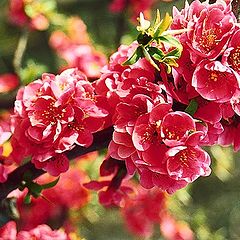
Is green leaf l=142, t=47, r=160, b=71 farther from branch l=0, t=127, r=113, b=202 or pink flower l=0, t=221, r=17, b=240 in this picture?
pink flower l=0, t=221, r=17, b=240

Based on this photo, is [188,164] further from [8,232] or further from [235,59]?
[8,232]

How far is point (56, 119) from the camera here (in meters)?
0.62

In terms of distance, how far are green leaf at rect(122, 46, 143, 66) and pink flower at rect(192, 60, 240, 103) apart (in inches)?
2.0

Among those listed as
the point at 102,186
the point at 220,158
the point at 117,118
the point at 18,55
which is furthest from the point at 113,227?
the point at 117,118

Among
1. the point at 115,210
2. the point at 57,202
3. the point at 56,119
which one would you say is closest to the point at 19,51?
the point at 57,202

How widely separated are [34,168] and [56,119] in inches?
3.3

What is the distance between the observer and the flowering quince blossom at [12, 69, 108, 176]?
61 centimetres

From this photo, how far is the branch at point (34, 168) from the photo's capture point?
63 cm

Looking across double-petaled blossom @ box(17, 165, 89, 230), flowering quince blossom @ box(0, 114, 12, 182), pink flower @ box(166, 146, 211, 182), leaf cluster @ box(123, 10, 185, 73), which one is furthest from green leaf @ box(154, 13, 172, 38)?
double-petaled blossom @ box(17, 165, 89, 230)

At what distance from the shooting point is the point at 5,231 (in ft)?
2.37

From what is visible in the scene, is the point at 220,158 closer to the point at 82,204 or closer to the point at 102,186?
the point at 82,204

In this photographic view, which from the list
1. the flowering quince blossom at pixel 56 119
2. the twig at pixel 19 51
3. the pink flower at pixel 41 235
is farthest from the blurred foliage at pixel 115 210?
the flowering quince blossom at pixel 56 119

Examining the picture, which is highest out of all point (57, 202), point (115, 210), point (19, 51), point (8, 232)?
point (8, 232)

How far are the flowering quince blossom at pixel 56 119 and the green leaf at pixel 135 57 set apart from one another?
0.06 m
